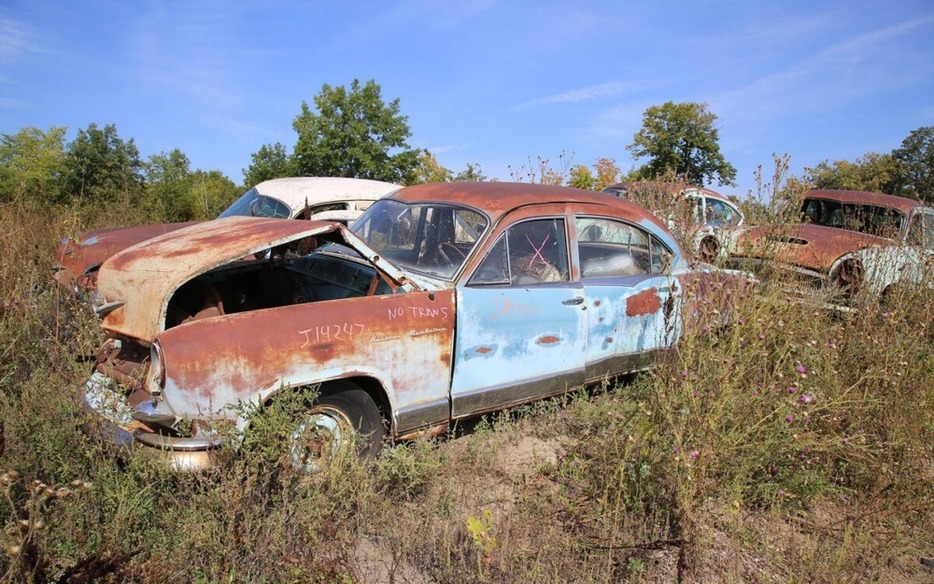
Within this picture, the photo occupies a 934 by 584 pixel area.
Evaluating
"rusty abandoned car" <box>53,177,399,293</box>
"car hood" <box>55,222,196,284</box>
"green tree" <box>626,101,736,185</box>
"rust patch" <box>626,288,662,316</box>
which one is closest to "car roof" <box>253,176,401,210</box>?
"rusty abandoned car" <box>53,177,399,293</box>

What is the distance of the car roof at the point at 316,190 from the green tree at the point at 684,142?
54.8 feet

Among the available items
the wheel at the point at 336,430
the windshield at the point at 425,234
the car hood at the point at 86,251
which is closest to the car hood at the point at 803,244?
the windshield at the point at 425,234

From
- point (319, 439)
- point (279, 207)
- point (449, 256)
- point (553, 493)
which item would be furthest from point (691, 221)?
point (279, 207)

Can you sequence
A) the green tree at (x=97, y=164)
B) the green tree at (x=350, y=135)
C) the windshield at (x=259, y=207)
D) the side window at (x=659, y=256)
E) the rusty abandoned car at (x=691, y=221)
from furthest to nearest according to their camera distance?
the green tree at (x=350, y=135)
the green tree at (x=97, y=164)
the windshield at (x=259, y=207)
the rusty abandoned car at (x=691, y=221)
the side window at (x=659, y=256)

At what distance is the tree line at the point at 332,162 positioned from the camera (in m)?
14.0

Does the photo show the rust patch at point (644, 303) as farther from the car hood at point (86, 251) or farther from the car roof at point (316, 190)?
the car hood at point (86, 251)

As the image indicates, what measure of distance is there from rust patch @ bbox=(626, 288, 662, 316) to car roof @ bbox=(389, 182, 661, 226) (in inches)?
25.5

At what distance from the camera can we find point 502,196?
13.4 ft

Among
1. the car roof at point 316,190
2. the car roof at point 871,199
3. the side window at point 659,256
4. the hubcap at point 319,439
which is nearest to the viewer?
the hubcap at point 319,439

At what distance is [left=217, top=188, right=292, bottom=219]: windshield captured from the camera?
7.87 metres

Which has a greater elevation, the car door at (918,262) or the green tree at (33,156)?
the green tree at (33,156)

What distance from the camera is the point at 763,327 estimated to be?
3.57 meters

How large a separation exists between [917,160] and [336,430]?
2991 cm

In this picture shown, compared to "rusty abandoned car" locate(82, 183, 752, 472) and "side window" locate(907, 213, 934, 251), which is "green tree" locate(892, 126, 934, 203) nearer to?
"side window" locate(907, 213, 934, 251)
